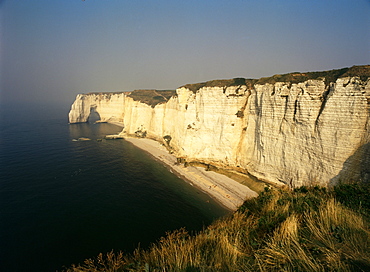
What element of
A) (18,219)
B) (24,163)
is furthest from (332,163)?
(24,163)

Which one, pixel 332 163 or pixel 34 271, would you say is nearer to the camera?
pixel 34 271

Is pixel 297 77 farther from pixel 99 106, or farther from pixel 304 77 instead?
pixel 99 106

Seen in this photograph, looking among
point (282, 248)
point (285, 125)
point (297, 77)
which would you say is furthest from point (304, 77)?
point (282, 248)

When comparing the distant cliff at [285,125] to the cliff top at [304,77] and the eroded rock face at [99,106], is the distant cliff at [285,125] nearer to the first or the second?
the cliff top at [304,77]

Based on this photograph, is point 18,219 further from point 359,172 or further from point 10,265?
point 359,172

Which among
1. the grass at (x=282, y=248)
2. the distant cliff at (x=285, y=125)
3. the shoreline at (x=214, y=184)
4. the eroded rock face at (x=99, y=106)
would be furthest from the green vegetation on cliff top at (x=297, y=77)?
the eroded rock face at (x=99, y=106)

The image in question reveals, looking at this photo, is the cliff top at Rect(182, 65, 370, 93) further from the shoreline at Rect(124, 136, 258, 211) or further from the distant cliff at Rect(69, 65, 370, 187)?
the shoreline at Rect(124, 136, 258, 211)

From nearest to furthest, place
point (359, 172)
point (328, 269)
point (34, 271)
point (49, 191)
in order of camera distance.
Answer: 1. point (328, 269)
2. point (34, 271)
3. point (359, 172)
4. point (49, 191)
